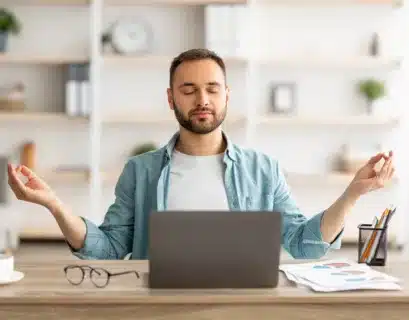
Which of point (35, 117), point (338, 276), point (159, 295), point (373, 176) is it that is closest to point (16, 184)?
point (159, 295)

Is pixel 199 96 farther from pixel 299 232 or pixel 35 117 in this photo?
pixel 35 117

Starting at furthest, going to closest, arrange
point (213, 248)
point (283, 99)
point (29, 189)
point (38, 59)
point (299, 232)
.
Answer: point (283, 99)
point (38, 59)
point (299, 232)
point (29, 189)
point (213, 248)

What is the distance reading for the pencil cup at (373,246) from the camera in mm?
1984

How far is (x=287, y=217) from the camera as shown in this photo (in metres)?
2.30

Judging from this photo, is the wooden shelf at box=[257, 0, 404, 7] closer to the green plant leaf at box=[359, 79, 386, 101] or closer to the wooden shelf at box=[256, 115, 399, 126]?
the green plant leaf at box=[359, 79, 386, 101]

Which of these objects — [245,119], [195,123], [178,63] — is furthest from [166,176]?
[245,119]

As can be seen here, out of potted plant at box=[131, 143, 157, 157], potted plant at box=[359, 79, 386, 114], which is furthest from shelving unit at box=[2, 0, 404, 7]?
potted plant at box=[131, 143, 157, 157]

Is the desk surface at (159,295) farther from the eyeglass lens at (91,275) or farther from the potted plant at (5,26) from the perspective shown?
the potted plant at (5,26)

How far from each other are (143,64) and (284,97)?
1017 mm

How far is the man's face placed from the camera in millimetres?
2215

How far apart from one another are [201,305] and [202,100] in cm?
80

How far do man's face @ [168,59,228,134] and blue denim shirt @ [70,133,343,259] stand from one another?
0.14m

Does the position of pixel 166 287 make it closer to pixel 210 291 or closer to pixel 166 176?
pixel 210 291

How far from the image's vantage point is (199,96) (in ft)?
7.30
